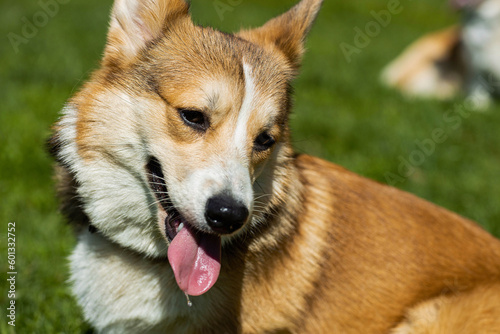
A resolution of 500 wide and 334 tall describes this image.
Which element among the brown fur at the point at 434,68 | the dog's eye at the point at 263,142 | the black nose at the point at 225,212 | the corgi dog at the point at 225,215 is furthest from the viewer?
the brown fur at the point at 434,68

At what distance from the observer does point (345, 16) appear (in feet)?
60.5

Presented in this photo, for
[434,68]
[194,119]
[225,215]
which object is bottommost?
[434,68]

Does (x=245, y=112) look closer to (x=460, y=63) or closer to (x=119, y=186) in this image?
(x=119, y=186)

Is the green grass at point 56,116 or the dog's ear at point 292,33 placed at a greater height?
the dog's ear at point 292,33

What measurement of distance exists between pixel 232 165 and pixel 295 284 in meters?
0.91

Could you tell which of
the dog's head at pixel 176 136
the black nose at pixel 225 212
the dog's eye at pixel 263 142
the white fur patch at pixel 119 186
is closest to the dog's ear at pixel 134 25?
the dog's head at pixel 176 136

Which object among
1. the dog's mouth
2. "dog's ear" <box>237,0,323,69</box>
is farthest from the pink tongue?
"dog's ear" <box>237,0,323,69</box>

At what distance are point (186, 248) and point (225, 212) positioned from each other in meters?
0.35

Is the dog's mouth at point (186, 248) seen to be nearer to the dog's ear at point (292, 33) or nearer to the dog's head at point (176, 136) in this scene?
the dog's head at point (176, 136)

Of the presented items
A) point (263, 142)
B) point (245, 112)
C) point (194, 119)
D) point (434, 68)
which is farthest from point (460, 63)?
point (194, 119)

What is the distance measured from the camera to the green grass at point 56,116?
411 cm

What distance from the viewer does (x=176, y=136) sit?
9.32 feet

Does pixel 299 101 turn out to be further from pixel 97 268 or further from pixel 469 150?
pixel 97 268

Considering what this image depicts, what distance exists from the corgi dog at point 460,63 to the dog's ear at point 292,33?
5761mm
